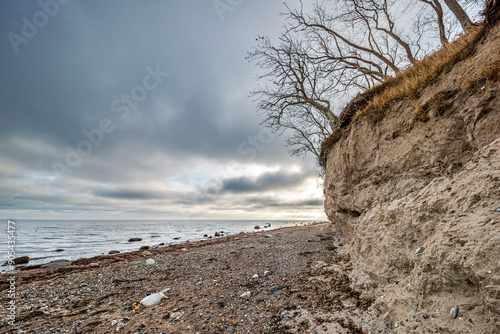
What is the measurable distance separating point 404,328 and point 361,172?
15.4 ft

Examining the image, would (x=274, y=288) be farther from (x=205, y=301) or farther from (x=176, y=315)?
(x=176, y=315)

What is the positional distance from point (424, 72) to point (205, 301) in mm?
8265

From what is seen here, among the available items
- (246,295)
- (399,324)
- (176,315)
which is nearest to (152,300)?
(176,315)

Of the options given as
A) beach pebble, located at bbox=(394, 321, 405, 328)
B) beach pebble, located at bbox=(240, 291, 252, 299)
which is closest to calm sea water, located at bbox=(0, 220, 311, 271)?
beach pebble, located at bbox=(240, 291, 252, 299)

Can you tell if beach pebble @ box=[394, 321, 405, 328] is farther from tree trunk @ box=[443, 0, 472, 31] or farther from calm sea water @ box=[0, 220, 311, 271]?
calm sea water @ box=[0, 220, 311, 271]

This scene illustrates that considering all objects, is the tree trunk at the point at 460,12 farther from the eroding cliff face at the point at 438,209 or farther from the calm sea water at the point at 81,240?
the calm sea water at the point at 81,240

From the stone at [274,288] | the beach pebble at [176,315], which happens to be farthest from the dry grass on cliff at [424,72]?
the beach pebble at [176,315]

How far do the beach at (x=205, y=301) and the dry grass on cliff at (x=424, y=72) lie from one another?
526 centimetres

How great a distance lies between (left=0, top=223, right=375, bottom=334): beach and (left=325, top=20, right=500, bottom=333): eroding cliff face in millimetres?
862

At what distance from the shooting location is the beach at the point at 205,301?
3777 mm

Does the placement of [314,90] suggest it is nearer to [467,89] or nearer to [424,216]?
[467,89]

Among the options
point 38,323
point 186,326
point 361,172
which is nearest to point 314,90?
point 361,172

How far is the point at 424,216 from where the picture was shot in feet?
11.8

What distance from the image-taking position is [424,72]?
526cm
